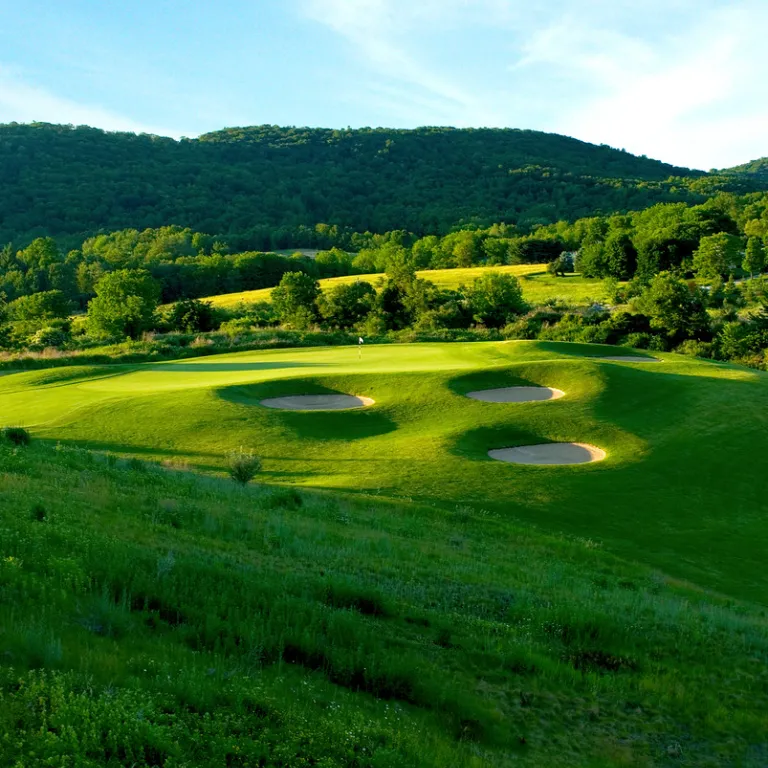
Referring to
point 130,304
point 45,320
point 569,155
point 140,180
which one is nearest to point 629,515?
point 130,304

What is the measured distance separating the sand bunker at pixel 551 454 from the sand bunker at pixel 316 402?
551cm

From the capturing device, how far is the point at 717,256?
78688 mm

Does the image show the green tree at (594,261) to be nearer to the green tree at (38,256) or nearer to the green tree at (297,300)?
the green tree at (297,300)

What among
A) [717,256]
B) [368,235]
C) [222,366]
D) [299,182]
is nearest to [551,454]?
[222,366]

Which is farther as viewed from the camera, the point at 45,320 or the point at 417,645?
the point at 45,320

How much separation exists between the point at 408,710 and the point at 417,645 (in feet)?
4.05

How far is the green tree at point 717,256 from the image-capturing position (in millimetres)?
78938

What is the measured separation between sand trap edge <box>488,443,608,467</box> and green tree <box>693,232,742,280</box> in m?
67.1

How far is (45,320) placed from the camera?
67.8 meters

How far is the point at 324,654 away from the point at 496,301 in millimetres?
59271

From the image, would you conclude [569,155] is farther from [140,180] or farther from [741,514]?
[741,514]

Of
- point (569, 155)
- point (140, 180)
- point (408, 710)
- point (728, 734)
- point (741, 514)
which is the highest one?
point (569, 155)

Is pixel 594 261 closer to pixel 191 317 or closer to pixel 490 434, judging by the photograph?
pixel 191 317

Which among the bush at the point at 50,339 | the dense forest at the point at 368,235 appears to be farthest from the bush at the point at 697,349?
the bush at the point at 50,339
